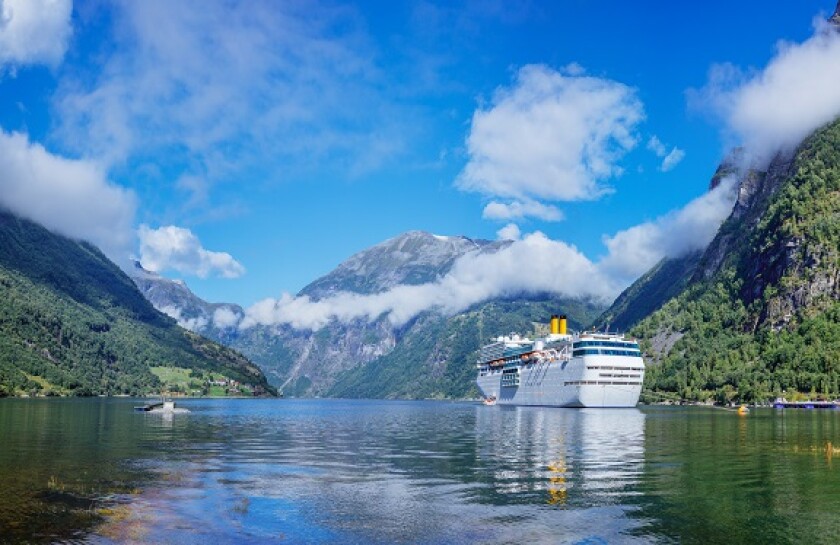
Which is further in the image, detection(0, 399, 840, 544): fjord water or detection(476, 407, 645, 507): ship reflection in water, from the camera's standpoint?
detection(476, 407, 645, 507): ship reflection in water

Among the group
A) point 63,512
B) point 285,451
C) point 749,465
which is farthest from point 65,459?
point 749,465

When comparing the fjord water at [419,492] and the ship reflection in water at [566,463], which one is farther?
the ship reflection in water at [566,463]

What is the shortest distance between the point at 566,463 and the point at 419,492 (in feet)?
75.9

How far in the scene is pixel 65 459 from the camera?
7106 cm

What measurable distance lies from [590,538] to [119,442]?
241ft

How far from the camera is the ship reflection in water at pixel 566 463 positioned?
52.7 m

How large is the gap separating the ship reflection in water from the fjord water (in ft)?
0.77

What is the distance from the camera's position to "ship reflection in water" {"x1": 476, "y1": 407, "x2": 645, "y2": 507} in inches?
2073

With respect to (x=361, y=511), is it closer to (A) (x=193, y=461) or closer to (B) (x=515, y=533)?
(B) (x=515, y=533)

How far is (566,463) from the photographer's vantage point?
7138cm

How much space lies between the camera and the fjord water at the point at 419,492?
39812 mm

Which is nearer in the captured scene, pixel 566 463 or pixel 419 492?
pixel 419 492

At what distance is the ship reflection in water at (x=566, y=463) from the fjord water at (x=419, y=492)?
235 mm

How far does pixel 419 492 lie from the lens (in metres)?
53.2
